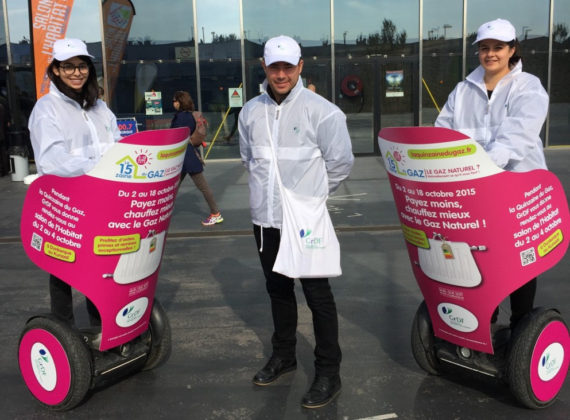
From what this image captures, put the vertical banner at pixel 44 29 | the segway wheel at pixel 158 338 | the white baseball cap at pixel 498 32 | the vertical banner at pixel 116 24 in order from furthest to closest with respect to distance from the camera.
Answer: the vertical banner at pixel 116 24 → the vertical banner at pixel 44 29 → the segway wheel at pixel 158 338 → the white baseball cap at pixel 498 32

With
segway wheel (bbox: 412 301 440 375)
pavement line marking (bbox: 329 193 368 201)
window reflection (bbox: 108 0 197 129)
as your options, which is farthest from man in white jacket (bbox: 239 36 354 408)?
window reflection (bbox: 108 0 197 129)

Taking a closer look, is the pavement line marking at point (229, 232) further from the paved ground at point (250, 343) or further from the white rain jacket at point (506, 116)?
the white rain jacket at point (506, 116)

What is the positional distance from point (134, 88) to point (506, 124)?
12278mm

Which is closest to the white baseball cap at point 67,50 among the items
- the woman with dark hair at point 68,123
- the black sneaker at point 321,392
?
the woman with dark hair at point 68,123

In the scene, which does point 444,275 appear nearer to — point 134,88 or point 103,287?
point 103,287

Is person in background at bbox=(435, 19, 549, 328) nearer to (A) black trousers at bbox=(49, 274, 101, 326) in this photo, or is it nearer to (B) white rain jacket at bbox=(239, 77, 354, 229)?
(B) white rain jacket at bbox=(239, 77, 354, 229)

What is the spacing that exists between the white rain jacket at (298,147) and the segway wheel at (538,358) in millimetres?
1146

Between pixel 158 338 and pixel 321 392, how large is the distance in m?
0.96

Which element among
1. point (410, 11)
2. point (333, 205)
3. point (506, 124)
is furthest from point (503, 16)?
point (506, 124)

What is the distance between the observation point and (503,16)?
14.1 metres

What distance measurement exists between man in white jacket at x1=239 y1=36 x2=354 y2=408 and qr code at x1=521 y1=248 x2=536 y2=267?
934 mm

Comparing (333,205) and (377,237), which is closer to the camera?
(377,237)

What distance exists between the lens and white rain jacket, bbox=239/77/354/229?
3.09 meters

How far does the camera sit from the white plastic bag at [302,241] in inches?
121
